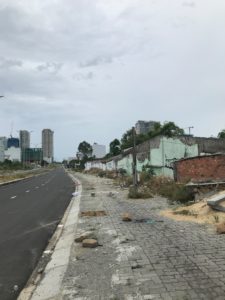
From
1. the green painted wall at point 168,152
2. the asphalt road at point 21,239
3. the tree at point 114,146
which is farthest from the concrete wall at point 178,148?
the tree at point 114,146

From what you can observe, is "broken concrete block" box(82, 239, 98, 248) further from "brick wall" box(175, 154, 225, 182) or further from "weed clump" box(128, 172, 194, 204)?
"brick wall" box(175, 154, 225, 182)

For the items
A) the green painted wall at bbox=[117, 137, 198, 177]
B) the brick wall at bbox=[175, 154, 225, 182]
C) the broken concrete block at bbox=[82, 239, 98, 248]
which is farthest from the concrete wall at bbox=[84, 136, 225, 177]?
the broken concrete block at bbox=[82, 239, 98, 248]

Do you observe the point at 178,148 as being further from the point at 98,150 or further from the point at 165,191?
the point at 98,150

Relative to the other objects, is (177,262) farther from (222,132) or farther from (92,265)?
(222,132)

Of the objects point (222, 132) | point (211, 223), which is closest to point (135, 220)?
point (211, 223)

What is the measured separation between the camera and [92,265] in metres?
9.02

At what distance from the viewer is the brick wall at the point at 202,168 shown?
25578mm

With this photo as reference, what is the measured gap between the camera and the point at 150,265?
8.59 m

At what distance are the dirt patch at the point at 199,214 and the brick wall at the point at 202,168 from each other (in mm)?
7727

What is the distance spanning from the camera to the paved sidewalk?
23.2 ft

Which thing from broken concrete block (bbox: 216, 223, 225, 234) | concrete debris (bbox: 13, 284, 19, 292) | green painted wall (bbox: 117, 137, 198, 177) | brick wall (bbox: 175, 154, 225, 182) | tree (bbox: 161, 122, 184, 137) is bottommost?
concrete debris (bbox: 13, 284, 19, 292)

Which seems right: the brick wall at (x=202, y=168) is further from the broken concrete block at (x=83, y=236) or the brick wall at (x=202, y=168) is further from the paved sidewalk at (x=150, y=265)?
the paved sidewalk at (x=150, y=265)

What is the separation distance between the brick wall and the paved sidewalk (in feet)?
41.2

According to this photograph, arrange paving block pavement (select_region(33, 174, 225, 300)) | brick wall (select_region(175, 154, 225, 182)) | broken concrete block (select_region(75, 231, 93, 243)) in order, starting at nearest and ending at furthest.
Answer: paving block pavement (select_region(33, 174, 225, 300)) < broken concrete block (select_region(75, 231, 93, 243)) < brick wall (select_region(175, 154, 225, 182))
